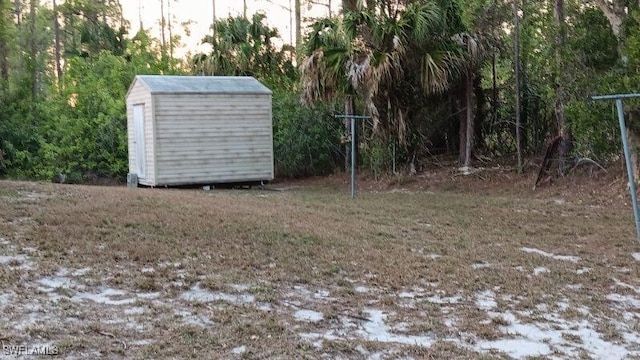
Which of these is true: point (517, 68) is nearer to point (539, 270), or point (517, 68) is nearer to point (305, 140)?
point (305, 140)

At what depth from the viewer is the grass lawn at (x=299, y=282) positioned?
3457 mm

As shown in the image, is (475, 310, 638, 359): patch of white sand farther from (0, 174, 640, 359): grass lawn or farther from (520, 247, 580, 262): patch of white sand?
(520, 247, 580, 262): patch of white sand

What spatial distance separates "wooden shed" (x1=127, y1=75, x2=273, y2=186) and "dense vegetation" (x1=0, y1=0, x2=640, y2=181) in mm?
1439

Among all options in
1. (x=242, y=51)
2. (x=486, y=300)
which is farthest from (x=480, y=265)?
(x=242, y=51)

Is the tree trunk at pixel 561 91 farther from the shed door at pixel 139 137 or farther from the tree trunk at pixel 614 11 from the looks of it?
the shed door at pixel 139 137

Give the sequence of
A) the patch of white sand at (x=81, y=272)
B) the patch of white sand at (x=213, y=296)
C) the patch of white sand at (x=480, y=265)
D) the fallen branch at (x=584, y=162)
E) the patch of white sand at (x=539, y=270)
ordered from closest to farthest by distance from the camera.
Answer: the patch of white sand at (x=213, y=296)
the patch of white sand at (x=81, y=272)
the patch of white sand at (x=539, y=270)
the patch of white sand at (x=480, y=265)
the fallen branch at (x=584, y=162)

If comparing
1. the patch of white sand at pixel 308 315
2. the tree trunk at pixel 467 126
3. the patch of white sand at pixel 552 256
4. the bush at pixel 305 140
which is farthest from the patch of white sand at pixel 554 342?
the bush at pixel 305 140

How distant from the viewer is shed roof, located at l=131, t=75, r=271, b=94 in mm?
13281

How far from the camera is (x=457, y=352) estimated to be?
3391 millimetres

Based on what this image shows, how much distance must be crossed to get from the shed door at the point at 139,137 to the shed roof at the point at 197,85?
628 millimetres

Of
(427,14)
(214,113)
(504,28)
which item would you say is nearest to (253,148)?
(214,113)

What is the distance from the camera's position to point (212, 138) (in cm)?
1368

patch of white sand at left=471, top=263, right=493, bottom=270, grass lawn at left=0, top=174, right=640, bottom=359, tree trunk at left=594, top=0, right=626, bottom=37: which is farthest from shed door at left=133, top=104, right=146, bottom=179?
patch of white sand at left=471, top=263, right=493, bottom=270

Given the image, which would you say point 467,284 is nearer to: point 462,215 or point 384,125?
point 462,215
